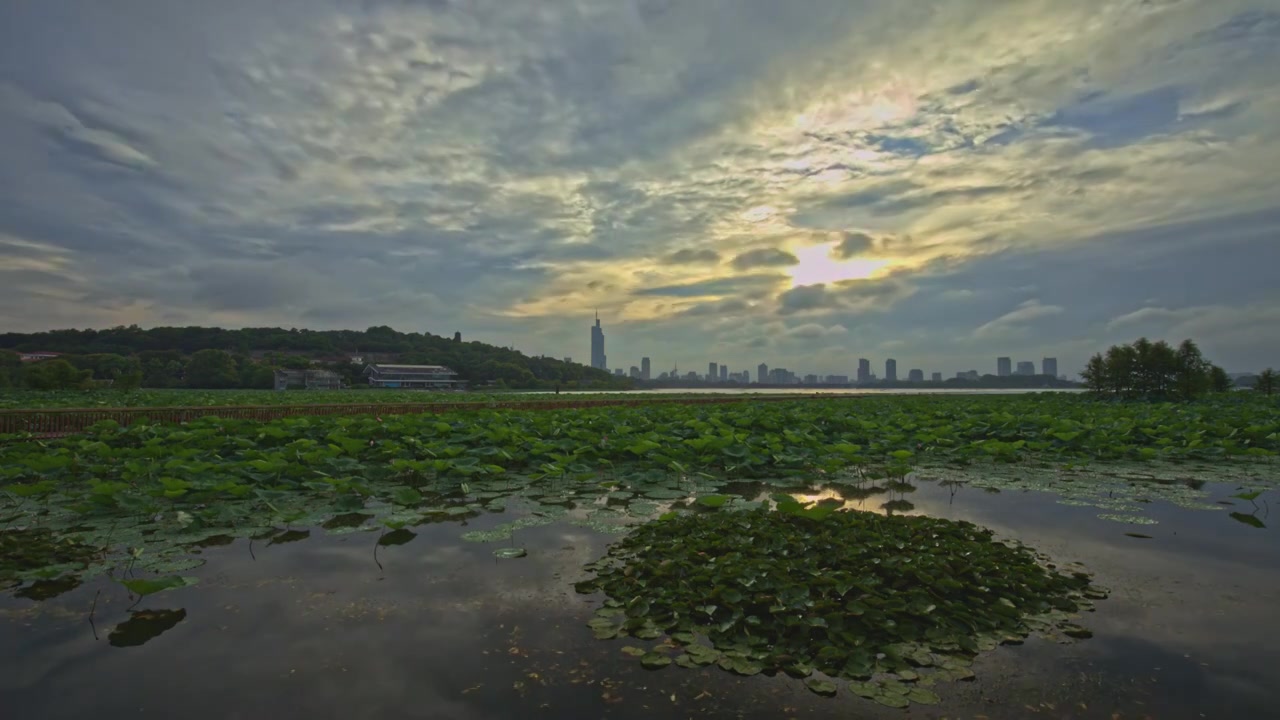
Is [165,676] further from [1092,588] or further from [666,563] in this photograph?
[1092,588]

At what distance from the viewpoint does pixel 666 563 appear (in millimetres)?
4332

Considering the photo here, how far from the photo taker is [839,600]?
3607 millimetres

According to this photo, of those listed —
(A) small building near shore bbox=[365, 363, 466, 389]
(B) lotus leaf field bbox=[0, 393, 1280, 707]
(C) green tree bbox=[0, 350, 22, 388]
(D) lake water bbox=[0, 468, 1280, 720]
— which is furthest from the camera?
(A) small building near shore bbox=[365, 363, 466, 389]

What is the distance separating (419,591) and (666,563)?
1799 millimetres

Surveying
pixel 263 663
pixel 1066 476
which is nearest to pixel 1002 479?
pixel 1066 476

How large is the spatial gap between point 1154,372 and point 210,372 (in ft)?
318

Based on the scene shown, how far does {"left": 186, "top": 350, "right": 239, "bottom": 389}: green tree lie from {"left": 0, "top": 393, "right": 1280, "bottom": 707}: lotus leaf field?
81033mm

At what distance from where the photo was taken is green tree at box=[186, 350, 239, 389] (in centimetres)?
7756

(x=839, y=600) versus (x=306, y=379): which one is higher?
(x=306, y=379)

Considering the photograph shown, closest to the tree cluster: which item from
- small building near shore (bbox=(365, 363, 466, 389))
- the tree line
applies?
the tree line

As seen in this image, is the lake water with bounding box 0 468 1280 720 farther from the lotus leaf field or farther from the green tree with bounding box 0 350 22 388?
the green tree with bounding box 0 350 22 388

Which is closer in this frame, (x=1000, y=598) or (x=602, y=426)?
(x=1000, y=598)

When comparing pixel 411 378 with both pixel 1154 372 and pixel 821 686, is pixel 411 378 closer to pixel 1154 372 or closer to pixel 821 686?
pixel 1154 372

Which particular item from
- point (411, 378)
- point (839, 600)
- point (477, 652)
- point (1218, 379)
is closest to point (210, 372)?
point (411, 378)
